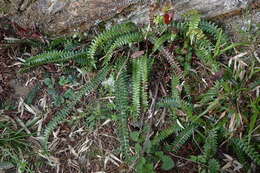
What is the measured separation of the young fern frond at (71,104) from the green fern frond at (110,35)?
0.28 m

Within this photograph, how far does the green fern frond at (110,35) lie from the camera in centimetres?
381

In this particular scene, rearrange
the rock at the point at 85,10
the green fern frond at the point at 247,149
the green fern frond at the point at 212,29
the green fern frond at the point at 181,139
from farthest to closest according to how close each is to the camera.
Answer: the rock at the point at 85,10, the green fern frond at the point at 212,29, the green fern frond at the point at 181,139, the green fern frond at the point at 247,149

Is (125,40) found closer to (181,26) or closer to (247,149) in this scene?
(181,26)

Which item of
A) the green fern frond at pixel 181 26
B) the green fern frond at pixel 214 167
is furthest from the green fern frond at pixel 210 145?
the green fern frond at pixel 181 26

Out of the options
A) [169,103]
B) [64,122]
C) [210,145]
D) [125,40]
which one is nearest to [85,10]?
[125,40]

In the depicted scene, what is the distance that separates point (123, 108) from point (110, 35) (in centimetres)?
87

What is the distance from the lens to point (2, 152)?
3.86 m

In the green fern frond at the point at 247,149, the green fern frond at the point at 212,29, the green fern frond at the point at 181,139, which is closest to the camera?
the green fern frond at the point at 247,149

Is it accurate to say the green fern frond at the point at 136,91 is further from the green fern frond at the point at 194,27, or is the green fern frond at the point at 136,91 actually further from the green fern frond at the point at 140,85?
the green fern frond at the point at 194,27

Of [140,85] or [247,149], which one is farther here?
[140,85]

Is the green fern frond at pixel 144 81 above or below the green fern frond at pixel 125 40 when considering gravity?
below

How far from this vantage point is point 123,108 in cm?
379

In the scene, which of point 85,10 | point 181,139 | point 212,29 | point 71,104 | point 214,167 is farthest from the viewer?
point 85,10

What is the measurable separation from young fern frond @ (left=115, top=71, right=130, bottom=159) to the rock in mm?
793
